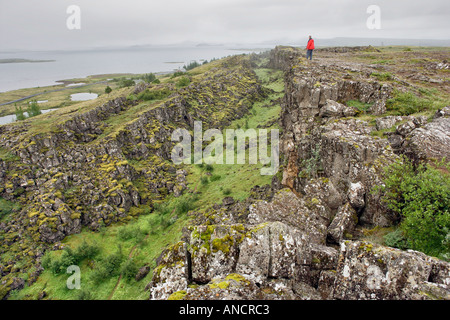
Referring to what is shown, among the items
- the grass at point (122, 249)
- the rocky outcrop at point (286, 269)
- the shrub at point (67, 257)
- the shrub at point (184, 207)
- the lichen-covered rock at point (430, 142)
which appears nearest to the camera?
the rocky outcrop at point (286, 269)

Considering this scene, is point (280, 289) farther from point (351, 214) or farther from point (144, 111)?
point (144, 111)

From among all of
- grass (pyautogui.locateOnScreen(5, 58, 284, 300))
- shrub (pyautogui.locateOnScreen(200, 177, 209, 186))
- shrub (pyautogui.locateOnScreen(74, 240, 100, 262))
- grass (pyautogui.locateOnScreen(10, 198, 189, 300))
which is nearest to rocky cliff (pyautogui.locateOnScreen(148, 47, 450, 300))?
Result: grass (pyautogui.locateOnScreen(10, 198, 189, 300))

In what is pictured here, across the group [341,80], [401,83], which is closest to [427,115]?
[401,83]

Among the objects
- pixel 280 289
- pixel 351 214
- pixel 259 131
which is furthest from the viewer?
pixel 259 131

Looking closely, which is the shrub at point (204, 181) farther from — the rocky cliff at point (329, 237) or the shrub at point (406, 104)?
the shrub at point (406, 104)

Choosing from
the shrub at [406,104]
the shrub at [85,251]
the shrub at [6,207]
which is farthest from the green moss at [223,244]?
the shrub at [6,207]

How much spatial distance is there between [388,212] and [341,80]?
61.3 ft

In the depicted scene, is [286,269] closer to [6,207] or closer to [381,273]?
[381,273]

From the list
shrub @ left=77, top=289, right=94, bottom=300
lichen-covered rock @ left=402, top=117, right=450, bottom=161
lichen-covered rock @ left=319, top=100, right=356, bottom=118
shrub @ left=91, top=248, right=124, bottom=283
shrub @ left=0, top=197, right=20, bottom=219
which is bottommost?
shrub @ left=77, top=289, right=94, bottom=300

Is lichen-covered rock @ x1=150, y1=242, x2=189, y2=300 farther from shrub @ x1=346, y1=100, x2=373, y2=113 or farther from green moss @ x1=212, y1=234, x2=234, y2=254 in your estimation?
shrub @ x1=346, y1=100, x2=373, y2=113

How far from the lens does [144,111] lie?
66.6 meters

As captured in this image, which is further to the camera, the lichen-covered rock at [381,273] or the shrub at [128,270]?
the shrub at [128,270]

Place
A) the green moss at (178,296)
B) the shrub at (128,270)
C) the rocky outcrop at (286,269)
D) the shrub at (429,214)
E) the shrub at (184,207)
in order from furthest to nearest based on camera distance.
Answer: the shrub at (184,207) < the shrub at (128,270) < the shrub at (429,214) < the green moss at (178,296) < the rocky outcrop at (286,269)

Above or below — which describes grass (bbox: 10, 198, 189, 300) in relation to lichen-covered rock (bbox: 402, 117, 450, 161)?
below
